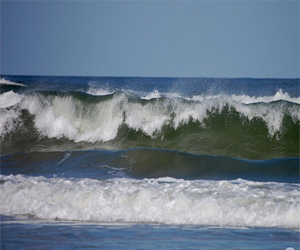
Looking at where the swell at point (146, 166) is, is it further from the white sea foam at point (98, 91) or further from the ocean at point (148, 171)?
the white sea foam at point (98, 91)

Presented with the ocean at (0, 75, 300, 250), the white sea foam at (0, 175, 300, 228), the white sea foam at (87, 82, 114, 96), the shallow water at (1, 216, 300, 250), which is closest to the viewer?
the shallow water at (1, 216, 300, 250)

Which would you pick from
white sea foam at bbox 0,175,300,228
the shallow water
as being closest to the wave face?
white sea foam at bbox 0,175,300,228

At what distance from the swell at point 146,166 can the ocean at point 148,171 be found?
0.07 ft

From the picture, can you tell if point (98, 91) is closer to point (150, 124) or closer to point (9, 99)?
point (9, 99)

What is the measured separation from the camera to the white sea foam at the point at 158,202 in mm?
5371

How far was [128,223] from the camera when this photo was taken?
5270 millimetres

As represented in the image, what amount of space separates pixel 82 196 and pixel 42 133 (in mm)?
6168

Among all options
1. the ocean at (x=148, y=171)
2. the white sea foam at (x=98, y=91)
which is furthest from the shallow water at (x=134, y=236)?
the white sea foam at (x=98, y=91)

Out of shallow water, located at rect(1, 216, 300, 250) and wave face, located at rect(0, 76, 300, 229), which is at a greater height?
wave face, located at rect(0, 76, 300, 229)

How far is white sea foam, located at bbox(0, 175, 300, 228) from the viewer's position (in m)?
5.37

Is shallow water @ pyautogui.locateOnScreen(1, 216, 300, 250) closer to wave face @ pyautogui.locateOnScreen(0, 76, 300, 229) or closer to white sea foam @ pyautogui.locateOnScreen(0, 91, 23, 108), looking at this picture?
wave face @ pyautogui.locateOnScreen(0, 76, 300, 229)

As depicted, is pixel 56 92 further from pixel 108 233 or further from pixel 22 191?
pixel 108 233

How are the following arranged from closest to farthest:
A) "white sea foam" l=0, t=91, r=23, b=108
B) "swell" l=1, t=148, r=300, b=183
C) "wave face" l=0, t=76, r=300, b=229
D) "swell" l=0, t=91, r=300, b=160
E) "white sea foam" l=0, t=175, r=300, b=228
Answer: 1. "white sea foam" l=0, t=175, r=300, b=228
2. "wave face" l=0, t=76, r=300, b=229
3. "swell" l=1, t=148, r=300, b=183
4. "swell" l=0, t=91, r=300, b=160
5. "white sea foam" l=0, t=91, r=23, b=108

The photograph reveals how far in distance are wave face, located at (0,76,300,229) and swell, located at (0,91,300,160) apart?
0.03m
